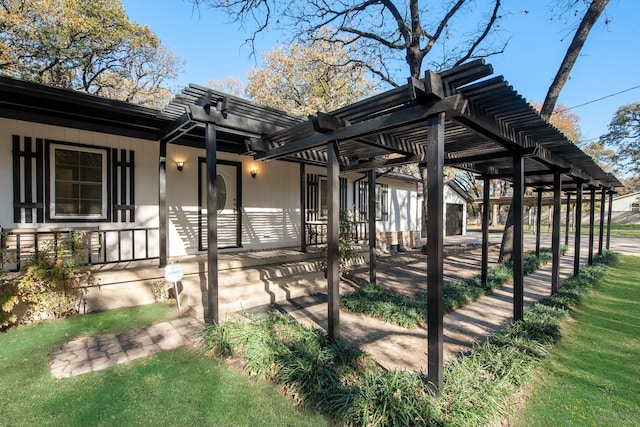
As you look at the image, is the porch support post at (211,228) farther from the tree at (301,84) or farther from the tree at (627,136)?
the tree at (627,136)

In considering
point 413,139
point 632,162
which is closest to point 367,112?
point 413,139

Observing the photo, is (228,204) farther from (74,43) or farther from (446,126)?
(74,43)

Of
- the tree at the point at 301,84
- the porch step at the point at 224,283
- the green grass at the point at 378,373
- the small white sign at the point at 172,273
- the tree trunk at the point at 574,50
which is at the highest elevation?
the tree at the point at 301,84

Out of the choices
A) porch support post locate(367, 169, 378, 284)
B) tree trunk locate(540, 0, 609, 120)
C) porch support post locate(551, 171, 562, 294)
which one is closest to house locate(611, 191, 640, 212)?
tree trunk locate(540, 0, 609, 120)

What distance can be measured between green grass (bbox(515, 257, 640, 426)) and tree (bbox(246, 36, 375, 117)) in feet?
45.4

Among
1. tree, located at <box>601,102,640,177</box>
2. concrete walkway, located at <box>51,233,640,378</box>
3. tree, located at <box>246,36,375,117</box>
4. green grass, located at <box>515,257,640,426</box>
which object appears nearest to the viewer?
green grass, located at <box>515,257,640,426</box>

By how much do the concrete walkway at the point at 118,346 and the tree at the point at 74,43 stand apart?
458 inches

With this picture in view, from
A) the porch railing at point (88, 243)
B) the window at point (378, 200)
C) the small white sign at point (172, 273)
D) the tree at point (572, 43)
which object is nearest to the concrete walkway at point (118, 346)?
the small white sign at point (172, 273)

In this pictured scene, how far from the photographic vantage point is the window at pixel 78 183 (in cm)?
506

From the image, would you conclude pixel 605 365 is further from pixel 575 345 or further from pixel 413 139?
pixel 413 139

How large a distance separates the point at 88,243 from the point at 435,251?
17.4 feet

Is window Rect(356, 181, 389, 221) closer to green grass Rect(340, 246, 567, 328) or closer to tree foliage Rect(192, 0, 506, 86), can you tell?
tree foliage Rect(192, 0, 506, 86)

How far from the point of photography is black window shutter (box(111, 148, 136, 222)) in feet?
18.2

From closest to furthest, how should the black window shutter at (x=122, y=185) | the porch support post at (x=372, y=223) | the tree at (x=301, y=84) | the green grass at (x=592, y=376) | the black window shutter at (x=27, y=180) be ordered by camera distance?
the green grass at (x=592, y=376)
the black window shutter at (x=27, y=180)
the black window shutter at (x=122, y=185)
the porch support post at (x=372, y=223)
the tree at (x=301, y=84)
